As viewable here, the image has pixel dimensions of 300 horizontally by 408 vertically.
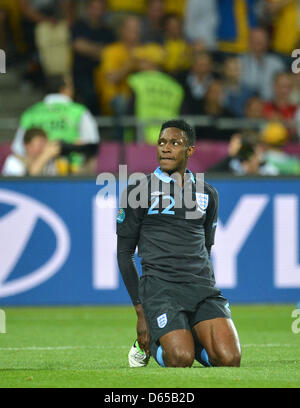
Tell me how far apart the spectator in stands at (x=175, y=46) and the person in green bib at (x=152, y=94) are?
33.3 inches

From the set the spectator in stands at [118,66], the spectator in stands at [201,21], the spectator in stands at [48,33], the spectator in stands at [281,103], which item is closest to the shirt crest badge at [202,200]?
the spectator in stands at [118,66]

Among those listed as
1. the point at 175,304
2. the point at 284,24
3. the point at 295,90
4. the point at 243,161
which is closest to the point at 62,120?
the point at 243,161

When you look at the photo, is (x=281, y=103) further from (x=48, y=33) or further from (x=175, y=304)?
(x=175, y=304)

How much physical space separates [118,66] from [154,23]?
126 centimetres

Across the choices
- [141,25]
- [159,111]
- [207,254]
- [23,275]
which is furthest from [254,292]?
[141,25]

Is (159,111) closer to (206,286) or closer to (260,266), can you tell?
(260,266)

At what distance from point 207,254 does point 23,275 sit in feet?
16.0

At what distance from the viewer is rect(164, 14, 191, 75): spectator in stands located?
16484 millimetres

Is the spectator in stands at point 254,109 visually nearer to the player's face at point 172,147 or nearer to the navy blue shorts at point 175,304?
the player's face at point 172,147

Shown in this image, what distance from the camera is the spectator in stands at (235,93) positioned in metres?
16.2

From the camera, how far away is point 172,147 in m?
7.50

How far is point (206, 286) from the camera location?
7.59m

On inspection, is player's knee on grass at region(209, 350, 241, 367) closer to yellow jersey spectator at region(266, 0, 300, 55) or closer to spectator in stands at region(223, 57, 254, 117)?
spectator in stands at region(223, 57, 254, 117)
